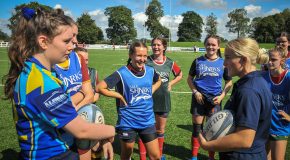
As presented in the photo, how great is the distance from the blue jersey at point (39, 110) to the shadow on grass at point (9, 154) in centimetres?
389

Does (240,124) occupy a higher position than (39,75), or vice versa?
(39,75)

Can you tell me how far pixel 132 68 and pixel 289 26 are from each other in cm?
10328

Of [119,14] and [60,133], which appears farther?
[119,14]

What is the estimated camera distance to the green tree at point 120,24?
10725 cm

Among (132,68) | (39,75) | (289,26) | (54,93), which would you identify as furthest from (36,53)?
(289,26)

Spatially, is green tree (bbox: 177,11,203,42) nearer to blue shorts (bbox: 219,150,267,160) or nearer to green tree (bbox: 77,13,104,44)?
green tree (bbox: 77,13,104,44)

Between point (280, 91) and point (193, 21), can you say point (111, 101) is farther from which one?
point (193, 21)

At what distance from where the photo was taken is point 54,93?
1971 millimetres

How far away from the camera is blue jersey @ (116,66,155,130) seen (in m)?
4.39

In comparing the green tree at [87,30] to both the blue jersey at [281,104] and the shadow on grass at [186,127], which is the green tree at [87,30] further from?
the blue jersey at [281,104]

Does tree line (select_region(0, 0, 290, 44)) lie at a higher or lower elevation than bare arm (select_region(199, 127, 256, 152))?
higher

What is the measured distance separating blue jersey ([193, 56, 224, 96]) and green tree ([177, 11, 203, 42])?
108 metres

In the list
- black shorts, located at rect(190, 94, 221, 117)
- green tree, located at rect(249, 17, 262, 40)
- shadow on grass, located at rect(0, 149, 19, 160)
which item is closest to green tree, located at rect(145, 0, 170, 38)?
green tree, located at rect(249, 17, 262, 40)

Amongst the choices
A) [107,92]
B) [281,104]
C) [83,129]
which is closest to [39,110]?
[83,129]
